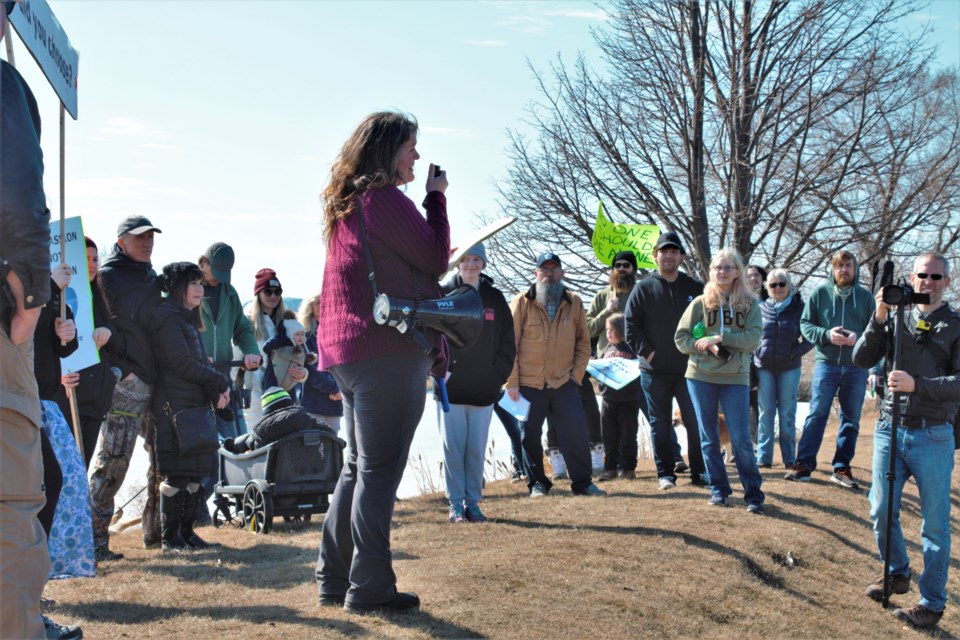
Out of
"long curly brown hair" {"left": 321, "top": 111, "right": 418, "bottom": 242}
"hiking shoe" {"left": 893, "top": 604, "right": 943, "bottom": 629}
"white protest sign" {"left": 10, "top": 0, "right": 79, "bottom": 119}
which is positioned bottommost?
"hiking shoe" {"left": 893, "top": 604, "right": 943, "bottom": 629}

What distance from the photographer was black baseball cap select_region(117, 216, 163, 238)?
7.70m

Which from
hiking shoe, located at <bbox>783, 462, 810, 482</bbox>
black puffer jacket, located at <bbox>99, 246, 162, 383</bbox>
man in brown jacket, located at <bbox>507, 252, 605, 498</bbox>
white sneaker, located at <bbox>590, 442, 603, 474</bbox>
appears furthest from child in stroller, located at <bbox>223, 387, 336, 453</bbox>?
hiking shoe, located at <bbox>783, 462, 810, 482</bbox>

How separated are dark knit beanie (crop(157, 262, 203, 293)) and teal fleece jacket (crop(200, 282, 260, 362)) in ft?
6.28

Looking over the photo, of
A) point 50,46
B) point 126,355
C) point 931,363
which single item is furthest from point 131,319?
point 931,363

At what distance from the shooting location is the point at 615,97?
18.3 meters

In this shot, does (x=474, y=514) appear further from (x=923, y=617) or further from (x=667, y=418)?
(x=923, y=617)

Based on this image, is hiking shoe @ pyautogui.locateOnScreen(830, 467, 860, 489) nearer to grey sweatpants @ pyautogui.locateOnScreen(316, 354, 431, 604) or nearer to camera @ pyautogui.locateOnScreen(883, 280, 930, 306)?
camera @ pyautogui.locateOnScreen(883, 280, 930, 306)

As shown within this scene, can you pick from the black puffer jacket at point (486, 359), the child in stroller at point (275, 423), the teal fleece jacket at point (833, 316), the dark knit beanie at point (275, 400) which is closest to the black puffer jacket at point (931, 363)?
the black puffer jacket at point (486, 359)

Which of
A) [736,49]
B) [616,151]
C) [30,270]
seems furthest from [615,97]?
[30,270]

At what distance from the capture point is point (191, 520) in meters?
7.89

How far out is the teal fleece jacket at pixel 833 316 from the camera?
11172mm

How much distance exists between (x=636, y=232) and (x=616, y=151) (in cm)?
419

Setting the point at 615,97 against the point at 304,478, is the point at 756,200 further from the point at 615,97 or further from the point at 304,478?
the point at 304,478

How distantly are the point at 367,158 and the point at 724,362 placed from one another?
15.9 feet
